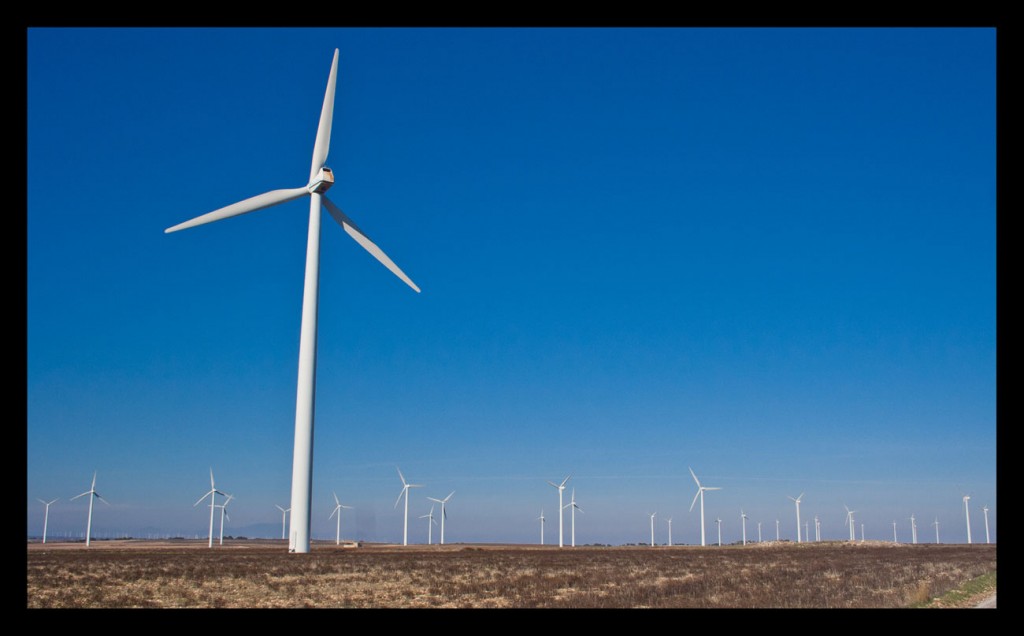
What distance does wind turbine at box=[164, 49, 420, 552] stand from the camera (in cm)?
5106

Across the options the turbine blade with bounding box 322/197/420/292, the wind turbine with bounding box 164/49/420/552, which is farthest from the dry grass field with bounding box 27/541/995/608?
the turbine blade with bounding box 322/197/420/292

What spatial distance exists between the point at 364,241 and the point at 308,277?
9.24 metres

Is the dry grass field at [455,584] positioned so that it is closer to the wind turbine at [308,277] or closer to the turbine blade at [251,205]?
the wind turbine at [308,277]

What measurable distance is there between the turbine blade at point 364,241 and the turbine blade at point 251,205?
7.07ft

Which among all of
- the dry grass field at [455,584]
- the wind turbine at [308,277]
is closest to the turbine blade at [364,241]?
the wind turbine at [308,277]

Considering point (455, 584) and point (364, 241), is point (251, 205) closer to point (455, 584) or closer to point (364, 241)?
point (364, 241)

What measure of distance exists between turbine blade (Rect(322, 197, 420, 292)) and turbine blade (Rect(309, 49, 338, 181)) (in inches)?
93.0

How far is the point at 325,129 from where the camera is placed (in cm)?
5794

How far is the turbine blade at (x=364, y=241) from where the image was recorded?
59.1m

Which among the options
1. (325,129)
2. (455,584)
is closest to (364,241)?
(325,129)

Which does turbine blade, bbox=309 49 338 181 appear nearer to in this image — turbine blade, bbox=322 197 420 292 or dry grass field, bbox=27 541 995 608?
turbine blade, bbox=322 197 420 292
